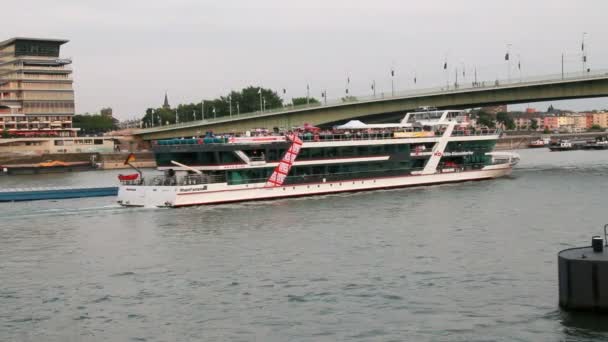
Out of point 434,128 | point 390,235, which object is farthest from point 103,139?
point 390,235

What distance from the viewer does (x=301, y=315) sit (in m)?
20.6

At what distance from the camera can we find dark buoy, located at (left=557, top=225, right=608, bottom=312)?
18.3 meters

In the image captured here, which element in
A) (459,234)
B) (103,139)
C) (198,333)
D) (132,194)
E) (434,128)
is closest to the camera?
(198,333)

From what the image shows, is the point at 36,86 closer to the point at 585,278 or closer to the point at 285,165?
the point at 285,165

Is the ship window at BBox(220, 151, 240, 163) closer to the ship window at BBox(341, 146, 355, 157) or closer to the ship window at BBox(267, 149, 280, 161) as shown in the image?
the ship window at BBox(267, 149, 280, 161)

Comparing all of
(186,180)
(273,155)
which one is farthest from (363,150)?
(186,180)

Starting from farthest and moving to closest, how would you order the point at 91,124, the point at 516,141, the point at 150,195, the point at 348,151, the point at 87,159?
the point at 516,141 < the point at 91,124 < the point at 87,159 < the point at 348,151 < the point at 150,195

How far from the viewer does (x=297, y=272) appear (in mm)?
25656

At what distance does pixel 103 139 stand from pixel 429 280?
108m

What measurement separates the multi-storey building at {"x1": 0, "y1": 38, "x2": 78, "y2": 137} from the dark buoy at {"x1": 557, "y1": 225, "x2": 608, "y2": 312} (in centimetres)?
12309

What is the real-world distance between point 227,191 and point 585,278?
99.2 feet

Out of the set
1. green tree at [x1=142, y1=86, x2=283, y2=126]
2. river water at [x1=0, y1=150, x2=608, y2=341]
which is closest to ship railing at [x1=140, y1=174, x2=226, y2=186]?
river water at [x1=0, y1=150, x2=608, y2=341]

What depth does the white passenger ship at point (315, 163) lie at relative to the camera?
4609 centimetres

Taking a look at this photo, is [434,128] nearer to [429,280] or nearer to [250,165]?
[250,165]
